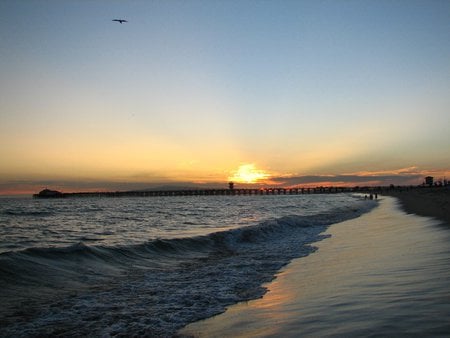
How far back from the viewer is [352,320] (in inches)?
187

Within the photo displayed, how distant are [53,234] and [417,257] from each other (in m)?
16.8

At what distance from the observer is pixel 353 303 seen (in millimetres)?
5539

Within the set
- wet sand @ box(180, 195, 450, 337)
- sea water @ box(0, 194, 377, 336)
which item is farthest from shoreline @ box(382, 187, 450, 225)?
sea water @ box(0, 194, 377, 336)

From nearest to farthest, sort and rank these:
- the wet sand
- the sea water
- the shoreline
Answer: the wet sand, the sea water, the shoreline

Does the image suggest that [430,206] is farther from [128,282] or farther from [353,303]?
[353,303]

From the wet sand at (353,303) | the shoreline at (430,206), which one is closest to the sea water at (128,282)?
the wet sand at (353,303)

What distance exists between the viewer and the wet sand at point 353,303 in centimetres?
446

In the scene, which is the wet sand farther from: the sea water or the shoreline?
the shoreline

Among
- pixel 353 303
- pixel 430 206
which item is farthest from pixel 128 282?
pixel 430 206

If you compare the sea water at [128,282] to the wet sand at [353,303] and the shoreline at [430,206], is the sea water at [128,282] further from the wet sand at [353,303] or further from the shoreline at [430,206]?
the shoreline at [430,206]

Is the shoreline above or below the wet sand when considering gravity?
below

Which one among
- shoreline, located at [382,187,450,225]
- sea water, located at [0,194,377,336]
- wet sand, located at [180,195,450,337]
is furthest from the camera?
shoreline, located at [382,187,450,225]

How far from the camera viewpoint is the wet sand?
446cm

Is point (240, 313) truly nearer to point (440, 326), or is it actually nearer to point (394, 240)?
point (440, 326)
